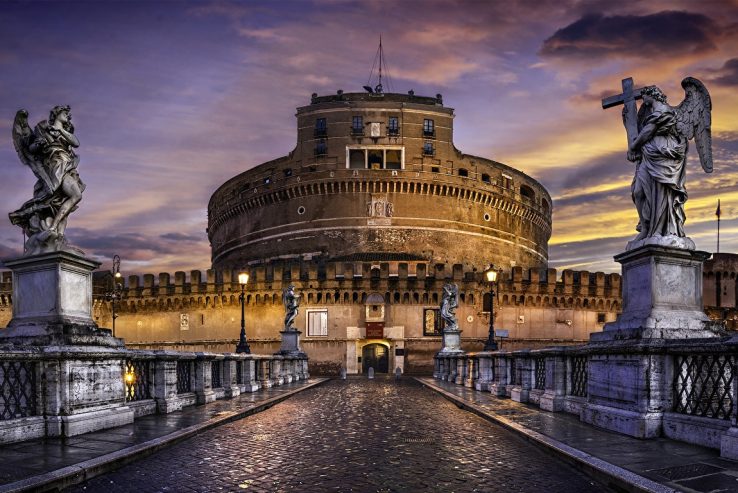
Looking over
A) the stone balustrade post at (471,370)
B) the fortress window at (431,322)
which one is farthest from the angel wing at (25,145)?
the fortress window at (431,322)

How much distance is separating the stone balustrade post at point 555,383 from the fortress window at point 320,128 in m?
53.0

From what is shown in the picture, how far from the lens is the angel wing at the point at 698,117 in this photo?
30.3ft

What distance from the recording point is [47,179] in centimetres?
962

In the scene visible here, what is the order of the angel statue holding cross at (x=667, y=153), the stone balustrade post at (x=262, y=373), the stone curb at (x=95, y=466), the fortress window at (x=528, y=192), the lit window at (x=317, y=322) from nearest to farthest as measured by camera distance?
the stone curb at (x=95, y=466), the angel statue holding cross at (x=667, y=153), the stone balustrade post at (x=262, y=373), the lit window at (x=317, y=322), the fortress window at (x=528, y=192)

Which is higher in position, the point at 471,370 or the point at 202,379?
the point at 202,379

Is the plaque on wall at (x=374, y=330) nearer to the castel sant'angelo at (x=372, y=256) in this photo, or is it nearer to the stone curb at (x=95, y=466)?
the castel sant'angelo at (x=372, y=256)

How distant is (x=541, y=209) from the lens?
75312mm

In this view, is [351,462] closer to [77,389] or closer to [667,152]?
[77,389]

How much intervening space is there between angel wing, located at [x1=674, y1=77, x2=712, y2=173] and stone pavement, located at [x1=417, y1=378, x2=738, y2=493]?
12.4 feet

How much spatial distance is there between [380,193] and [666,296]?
177ft

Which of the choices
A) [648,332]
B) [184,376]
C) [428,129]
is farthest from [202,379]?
[428,129]

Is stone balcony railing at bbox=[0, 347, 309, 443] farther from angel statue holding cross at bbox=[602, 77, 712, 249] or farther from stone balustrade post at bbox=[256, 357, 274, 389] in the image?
stone balustrade post at bbox=[256, 357, 274, 389]

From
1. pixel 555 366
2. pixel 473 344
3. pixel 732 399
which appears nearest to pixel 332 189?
pixel 473 344

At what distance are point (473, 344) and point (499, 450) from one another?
146ft
